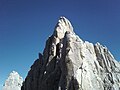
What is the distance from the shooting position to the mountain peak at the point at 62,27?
305ft

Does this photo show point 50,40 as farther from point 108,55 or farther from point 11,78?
point 11,78

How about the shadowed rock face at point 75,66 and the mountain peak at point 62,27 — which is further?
the mountain peak at point 62,27

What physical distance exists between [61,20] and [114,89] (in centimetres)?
3963

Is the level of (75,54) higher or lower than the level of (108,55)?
lower

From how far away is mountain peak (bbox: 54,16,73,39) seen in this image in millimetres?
92875

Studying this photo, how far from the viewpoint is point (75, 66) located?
65562 millimetres

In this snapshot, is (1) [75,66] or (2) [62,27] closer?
(1) [75,66]

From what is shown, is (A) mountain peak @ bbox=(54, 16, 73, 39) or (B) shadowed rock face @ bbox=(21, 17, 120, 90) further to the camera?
(A) mountain peak @ bbox=(54, 16, 73, 39)

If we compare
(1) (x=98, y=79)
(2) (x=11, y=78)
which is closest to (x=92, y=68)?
(1) (x=98, y=79)

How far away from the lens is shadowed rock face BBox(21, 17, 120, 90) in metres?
63.5

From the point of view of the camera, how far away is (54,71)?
7688 cm

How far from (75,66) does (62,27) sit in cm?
3355

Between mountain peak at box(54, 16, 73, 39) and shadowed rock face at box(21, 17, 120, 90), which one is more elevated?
mountain peak at box(54, 16, 73, 39)

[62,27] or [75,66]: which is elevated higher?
[62,27]
